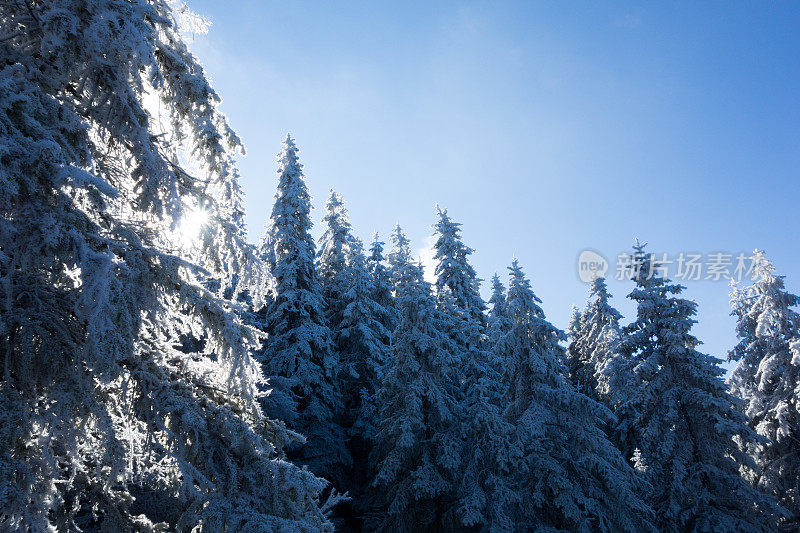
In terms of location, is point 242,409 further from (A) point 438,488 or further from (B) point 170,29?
(A) point 438,488

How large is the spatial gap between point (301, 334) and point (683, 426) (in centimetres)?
1431

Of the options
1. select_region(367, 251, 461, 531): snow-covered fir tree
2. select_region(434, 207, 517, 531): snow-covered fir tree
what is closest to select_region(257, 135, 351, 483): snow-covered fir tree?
select_region(367, 251, 461, 531): snow-covered fir tree

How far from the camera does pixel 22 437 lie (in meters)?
3.40

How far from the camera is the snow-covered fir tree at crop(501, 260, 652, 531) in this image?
1366 cm

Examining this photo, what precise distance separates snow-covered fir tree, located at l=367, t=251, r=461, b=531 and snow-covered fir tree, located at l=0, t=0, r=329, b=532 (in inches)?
412

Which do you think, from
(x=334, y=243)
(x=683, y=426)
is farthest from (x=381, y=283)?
(x=683, y=426)

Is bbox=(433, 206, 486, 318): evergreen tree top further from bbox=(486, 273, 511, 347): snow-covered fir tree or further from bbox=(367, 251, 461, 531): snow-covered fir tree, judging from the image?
bbox=(367, 251, 461, 531): snow-covered fir tree

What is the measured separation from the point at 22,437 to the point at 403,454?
12.8 m

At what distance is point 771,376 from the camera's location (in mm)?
18000

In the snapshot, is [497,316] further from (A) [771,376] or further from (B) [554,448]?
(A) [771,376]

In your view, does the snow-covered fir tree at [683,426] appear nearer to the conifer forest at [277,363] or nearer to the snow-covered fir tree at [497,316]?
the conifer forest at [277,363]

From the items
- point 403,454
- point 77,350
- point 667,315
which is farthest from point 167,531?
point 667,315

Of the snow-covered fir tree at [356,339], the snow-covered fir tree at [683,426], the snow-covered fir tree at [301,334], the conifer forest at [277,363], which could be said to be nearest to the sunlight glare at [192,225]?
the conifer forest at [277,363]

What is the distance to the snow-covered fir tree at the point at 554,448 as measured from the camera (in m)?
13.7
